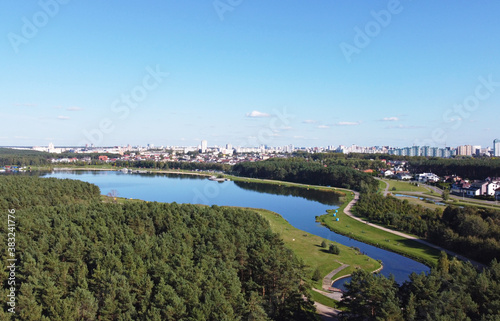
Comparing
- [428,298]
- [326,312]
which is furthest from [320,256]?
[428,298]

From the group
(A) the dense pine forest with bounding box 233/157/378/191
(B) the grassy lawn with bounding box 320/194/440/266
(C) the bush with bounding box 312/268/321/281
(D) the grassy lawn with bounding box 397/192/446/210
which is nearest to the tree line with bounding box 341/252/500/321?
(C) the bush with bounding box 312/268/321/281

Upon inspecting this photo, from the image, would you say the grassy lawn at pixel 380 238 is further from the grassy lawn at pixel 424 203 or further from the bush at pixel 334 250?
the grassy lawn at pixel 424 203

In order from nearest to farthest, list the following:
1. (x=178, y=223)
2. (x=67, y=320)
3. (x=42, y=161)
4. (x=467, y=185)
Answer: (x=67, y=320), (x=178, y=223), (x=467, y=185), (x=42, y=161)

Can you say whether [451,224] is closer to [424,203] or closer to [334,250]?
[334,250]

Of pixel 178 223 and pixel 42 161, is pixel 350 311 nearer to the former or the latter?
pixel 178 223

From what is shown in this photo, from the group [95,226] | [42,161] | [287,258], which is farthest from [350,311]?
[42,161]

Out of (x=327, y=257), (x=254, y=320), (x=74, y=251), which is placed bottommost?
(x=327, y=257)

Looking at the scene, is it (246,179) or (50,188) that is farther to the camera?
(246,179)

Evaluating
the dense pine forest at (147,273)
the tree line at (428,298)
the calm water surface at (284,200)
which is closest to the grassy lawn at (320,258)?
the calm water surface at (284,200)
